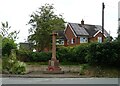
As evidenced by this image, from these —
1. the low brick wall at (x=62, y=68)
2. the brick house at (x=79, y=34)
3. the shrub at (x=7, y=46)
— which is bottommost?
the low brick wall at (x=62, y=68)

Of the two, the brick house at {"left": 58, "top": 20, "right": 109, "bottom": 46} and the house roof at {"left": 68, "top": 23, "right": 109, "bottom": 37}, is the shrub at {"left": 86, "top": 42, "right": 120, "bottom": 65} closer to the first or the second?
the brick house at {"left": 58, "top": 20, "right": 109, "bottom": 46}

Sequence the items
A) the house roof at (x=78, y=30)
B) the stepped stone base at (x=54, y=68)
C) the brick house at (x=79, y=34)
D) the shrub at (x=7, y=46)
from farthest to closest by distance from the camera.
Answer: the brick house at (x=79, y=34) < the house roof at (x=78, y=30) < the shrub at (x=7, y=46) < the stepped stone base at (x=54, y=68)

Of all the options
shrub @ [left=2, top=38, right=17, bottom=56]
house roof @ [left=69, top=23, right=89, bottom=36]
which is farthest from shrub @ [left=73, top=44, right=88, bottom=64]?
house roof @ [left=69, top=23, right=89, bottom=36]

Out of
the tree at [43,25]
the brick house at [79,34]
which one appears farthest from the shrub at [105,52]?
the brick house at [79,34]

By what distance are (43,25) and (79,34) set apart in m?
19.8

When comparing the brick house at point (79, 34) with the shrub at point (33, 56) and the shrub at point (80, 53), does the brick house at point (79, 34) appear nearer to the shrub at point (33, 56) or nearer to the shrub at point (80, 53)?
the shrub at point (33, 56)

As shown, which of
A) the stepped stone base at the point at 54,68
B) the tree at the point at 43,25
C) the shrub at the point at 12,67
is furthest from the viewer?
the tree at the point at 43,25

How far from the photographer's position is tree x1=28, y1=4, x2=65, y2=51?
48656 millimetres

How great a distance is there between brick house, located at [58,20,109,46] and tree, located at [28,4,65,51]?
51.1 ft

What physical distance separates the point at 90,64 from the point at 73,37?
41652mm

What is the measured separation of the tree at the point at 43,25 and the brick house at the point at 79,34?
15581 millimetres

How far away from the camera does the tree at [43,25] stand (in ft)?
160

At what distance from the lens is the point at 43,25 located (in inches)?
1922

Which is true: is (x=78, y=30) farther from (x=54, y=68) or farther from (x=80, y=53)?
(x=54, y=68)
